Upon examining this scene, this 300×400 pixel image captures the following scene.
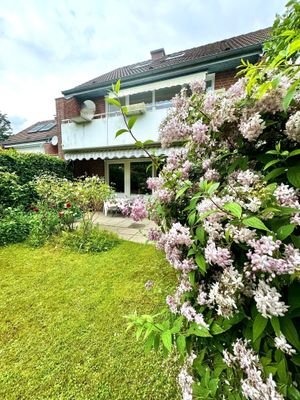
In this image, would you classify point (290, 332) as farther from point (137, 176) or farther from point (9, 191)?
point (137, 176)

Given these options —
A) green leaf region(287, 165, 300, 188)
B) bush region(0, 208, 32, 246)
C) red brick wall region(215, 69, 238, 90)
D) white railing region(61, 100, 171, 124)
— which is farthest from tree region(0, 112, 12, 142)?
green leaf region(287, 165, 300, 188)

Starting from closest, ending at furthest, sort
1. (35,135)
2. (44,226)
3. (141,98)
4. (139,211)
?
(139,211)
(44,226)
(141,98)
(35,135)

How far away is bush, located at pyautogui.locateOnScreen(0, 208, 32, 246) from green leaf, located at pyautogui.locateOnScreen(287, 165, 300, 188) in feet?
30.8

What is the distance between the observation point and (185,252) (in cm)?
157

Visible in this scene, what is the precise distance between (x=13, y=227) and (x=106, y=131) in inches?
335

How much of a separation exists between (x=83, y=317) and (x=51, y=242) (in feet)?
15.9

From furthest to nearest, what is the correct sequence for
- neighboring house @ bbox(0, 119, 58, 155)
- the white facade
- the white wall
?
the white facade
neighboring house @ bbox(0, 119, 58, 155)
the white wall

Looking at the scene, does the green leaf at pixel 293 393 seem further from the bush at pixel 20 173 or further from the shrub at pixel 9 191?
the shrub at pixel 9 191

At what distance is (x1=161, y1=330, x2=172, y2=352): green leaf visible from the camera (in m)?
1.35

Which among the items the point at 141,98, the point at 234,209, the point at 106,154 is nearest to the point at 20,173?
the point at 106,154

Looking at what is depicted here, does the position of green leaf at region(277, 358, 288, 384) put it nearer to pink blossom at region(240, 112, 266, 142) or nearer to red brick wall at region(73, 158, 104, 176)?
pink blossom at region(240, 112, 266, 142)

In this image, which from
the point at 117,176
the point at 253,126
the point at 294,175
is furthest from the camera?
the point at 117,176

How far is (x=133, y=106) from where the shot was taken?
12914mm

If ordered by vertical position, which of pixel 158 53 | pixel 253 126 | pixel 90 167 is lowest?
pixel 253 126
